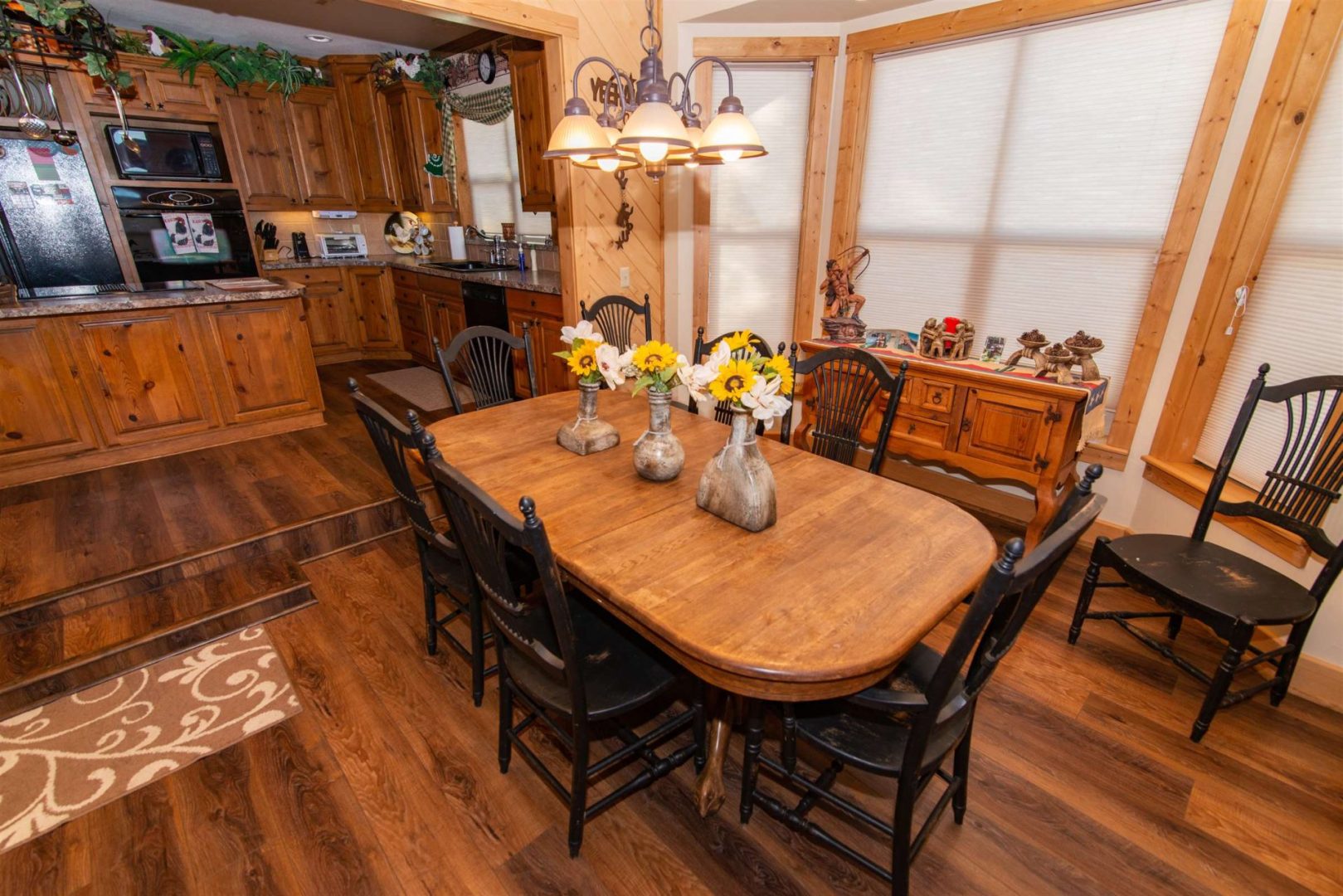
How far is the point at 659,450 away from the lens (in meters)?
1.74

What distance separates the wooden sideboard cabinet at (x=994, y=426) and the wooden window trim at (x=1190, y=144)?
0.39m

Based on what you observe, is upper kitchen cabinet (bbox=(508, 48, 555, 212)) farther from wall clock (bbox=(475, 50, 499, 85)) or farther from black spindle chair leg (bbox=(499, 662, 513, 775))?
black spindle chair leg (bbox=(499, 662, 513, 775))

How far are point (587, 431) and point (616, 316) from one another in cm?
174

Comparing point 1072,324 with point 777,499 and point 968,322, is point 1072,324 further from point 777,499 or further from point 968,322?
point 777,499

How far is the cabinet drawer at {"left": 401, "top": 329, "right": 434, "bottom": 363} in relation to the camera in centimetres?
536

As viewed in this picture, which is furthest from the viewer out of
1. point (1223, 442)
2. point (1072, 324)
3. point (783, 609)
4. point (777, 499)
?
point (1072, 324)

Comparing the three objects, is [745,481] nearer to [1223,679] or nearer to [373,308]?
[1223,679]

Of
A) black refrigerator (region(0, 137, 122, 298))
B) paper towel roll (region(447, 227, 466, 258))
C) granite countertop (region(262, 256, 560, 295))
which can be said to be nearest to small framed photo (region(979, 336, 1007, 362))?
granite countertop (region(262, 256, 560, 295))

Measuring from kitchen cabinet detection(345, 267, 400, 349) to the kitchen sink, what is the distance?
2.06ft

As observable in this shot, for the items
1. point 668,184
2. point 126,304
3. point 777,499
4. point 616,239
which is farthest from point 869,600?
point 126,304

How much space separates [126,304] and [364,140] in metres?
2.99

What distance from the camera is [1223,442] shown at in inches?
96.4

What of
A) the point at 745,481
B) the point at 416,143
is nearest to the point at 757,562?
the point at 745,481

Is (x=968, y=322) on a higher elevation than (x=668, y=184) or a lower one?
lower
